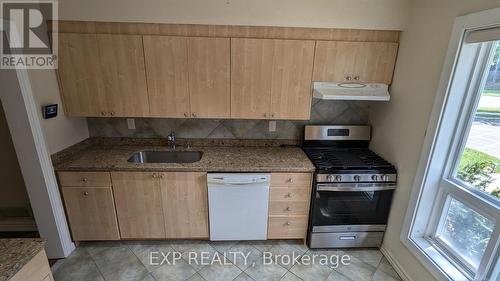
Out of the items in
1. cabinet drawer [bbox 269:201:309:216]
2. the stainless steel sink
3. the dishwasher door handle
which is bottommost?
cabinet drawer [bbox 269:201:309:216]

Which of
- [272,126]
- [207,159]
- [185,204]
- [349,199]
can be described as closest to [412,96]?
[349,199]

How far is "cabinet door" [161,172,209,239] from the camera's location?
2.16 m

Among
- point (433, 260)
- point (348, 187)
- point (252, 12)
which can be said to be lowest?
point (433, 260)

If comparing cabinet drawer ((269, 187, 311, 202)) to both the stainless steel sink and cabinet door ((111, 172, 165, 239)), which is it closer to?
the stainless steel sink

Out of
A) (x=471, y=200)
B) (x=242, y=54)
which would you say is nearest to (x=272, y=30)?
(x=242, y=54)

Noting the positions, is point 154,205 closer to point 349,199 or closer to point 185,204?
point 185,204

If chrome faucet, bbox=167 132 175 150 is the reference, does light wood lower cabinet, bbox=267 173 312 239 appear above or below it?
below

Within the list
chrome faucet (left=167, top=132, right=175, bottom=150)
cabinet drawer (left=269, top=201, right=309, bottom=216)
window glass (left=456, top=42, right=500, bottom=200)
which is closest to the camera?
window glass (left=456, top=42, right=500, bottom=200)

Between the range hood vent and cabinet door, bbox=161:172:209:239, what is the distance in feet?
4.44

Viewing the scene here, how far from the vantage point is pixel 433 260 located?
5.75 feet

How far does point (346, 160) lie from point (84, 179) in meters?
2.47
